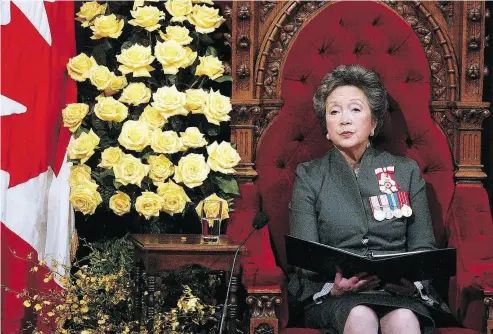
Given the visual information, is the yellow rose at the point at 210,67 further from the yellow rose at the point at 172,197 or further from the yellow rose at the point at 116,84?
the yellow rose at the point at 172,197

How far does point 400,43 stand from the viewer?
397 centimetres

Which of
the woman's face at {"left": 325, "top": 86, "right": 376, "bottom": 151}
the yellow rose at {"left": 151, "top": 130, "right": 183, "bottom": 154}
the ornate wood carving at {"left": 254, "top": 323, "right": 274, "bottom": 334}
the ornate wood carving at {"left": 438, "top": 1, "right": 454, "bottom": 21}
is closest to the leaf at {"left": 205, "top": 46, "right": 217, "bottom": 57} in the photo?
the yellow rose at {"left": 151, "top": 130, "right": 183, "bottom": 154}

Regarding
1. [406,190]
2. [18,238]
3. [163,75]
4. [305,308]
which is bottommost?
[305,308]

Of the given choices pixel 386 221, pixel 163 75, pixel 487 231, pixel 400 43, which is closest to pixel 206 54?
pixel 163 75

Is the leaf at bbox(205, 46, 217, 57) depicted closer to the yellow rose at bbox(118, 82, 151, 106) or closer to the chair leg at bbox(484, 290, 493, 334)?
the yellow rose at bbox(118, 82, 151, 106)

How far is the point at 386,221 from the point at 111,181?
4.08 feet

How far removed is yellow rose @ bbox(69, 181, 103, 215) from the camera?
3.86 m

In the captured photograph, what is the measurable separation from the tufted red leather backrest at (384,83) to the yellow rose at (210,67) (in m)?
0.29

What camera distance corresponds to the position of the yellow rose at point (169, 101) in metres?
3.86

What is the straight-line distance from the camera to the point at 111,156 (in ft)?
12.7

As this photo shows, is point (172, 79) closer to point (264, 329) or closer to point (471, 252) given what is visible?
point (264, 329)

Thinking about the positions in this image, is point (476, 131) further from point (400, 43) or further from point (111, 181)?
point (111, 181)

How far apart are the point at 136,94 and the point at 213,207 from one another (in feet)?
2.23

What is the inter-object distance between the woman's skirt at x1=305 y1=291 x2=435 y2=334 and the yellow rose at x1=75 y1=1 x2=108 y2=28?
1.71 m
